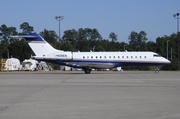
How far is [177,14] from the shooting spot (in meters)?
68.4

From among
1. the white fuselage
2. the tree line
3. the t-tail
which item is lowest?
the white fuselage

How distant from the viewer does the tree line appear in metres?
115

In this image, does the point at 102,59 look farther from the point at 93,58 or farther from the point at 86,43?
the point at 86,43

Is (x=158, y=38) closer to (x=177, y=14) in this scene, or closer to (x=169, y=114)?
(x=177, y=14)

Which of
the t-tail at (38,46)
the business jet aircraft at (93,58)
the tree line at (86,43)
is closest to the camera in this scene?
the business jet aircraft at (93,58)

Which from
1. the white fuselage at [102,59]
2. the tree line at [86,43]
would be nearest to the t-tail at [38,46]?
the white fuselage at [102,59]

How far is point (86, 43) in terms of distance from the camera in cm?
14625

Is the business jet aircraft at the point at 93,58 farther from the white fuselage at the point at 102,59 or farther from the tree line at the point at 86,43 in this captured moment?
the tree line at the point at 86,43

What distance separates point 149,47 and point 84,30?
36617 mm

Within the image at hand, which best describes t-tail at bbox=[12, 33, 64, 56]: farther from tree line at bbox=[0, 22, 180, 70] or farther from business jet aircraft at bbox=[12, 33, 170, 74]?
tree line at bbox=[0, 22, 180, 70]

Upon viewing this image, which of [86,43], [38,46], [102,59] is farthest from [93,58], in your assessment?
[86,43]

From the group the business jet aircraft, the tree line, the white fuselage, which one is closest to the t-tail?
the business jet aircraft

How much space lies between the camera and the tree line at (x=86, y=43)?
115 metres

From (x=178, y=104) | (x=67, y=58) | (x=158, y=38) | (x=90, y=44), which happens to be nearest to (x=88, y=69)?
(x=67, y=58)
